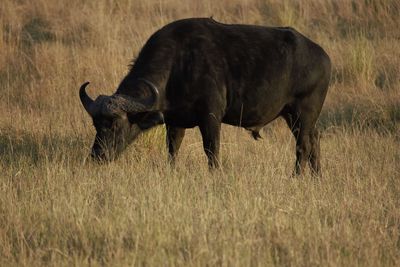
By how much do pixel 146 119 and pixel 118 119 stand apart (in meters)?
0.25

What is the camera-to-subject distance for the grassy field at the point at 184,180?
4613 millimetres

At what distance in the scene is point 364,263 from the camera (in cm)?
440

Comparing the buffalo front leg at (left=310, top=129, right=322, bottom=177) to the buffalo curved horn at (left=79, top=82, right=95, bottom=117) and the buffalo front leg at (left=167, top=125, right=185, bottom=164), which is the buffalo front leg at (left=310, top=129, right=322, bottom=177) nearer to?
the buffalo front leg at (left=167, top=125, right=185, bottom=164)

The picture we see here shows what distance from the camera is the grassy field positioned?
461 cm

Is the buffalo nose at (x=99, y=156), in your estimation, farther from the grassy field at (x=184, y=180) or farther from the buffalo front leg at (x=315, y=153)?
the buffalo front leg at (x=315, y=153)

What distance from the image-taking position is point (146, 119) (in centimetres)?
668

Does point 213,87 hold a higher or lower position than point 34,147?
higher

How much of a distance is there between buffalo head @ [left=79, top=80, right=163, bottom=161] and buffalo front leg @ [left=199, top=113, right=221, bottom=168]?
16.4 inches

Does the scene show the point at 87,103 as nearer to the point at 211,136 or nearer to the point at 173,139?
the point at 173,139

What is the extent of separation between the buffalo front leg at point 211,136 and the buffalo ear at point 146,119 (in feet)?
1.32

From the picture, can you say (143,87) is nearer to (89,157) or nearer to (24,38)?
(89,157)

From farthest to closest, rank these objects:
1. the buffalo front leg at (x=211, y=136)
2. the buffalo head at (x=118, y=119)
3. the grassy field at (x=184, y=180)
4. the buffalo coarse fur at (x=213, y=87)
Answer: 1. the buffalo front leg at (x=211, y=136)
2. the buffalo coarse fur at (x=213, y=87)
3. the buffalo head at (x=118, y=119)
4. the grassy field at (x=184, y=180)

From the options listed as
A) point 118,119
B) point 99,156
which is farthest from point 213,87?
point 99,156

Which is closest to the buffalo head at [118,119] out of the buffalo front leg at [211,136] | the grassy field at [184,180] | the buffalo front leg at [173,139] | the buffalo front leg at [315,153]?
the grassy field at [184,180]
